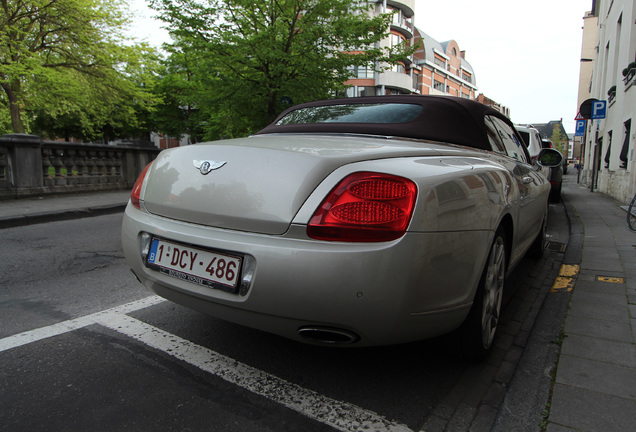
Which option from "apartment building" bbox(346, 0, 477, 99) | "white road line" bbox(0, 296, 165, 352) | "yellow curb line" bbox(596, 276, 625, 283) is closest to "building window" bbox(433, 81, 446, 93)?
"apartment building" bbox(346, 0, 477, 99)

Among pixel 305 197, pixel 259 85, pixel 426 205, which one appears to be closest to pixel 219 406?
pixel 305 197

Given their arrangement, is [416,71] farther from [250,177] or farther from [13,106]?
[250,177]

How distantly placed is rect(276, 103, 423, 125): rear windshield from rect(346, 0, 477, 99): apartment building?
105ft

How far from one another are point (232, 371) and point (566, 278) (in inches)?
133

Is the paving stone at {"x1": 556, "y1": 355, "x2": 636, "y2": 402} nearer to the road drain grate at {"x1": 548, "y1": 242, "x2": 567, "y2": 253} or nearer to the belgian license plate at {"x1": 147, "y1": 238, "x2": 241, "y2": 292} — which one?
the belgian license plate at {"x1": 147, "y1": 238, "x2": 241, "y2": 292}

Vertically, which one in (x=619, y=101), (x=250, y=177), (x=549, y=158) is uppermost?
(x=619, y=101)

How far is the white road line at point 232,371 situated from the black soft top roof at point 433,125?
1547 mm

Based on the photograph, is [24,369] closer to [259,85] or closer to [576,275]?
[576,275]

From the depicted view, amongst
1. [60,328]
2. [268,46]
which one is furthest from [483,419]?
[268,46]

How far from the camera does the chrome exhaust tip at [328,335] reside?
190 centimetres

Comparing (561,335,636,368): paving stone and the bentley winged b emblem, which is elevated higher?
the bentley winged b emblem

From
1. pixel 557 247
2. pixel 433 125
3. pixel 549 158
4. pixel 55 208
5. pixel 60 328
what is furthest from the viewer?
pixel 55 208

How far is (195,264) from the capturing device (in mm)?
2125

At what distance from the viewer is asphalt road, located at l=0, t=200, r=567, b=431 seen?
6.30ft
